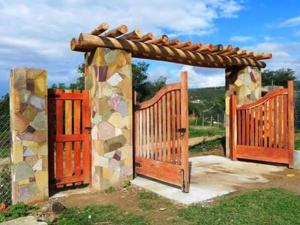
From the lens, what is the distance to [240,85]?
10008 millimetres

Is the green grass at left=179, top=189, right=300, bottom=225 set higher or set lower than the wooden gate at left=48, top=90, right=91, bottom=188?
lower

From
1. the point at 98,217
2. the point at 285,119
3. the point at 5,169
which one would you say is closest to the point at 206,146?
the point at 285,119

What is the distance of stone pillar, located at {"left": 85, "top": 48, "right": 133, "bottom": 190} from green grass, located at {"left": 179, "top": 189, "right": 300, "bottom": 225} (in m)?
2.04

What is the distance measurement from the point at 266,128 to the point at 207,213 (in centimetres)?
457

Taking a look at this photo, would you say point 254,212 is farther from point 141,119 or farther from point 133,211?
point 141,119

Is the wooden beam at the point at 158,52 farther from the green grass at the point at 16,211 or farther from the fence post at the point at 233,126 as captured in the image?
the green grass at the point at 16,211

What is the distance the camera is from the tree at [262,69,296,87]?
29.1 m

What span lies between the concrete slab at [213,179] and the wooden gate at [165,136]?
0.20m

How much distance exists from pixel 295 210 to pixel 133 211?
2247 millimetres

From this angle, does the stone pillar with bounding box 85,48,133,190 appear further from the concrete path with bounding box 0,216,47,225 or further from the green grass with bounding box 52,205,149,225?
the concrete path with bounding box 0,216,47,225

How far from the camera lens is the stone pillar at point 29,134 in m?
5.81

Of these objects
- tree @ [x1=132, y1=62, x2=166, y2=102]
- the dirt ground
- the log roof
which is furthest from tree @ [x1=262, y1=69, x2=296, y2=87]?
the dirt ground

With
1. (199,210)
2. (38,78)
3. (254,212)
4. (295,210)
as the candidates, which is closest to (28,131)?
(38,78)

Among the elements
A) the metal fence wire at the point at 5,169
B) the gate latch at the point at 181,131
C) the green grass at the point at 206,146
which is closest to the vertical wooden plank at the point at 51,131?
the metal fence wire at the point at 5,169
